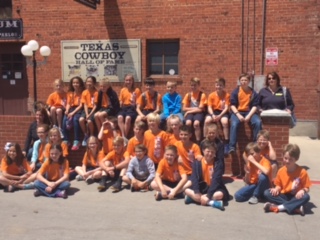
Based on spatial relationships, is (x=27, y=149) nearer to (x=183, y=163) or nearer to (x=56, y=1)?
(x=183, y=163)

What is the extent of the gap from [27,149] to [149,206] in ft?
10.4

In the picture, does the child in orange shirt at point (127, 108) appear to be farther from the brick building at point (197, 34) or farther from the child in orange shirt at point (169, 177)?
the brick building at point (197, 34)

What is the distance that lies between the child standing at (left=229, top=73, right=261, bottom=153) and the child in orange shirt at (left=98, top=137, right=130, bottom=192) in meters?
1.92

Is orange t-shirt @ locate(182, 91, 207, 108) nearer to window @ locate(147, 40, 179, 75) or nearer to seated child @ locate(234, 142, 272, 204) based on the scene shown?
seated child @ locate(234, 142, 272, 204)

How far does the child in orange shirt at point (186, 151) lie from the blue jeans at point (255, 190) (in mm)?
833

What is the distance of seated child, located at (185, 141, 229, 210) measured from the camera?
559 cm

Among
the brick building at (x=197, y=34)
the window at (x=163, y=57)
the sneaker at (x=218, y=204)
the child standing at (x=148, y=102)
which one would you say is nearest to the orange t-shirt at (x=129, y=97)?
the child standing at (x=148, y=102)

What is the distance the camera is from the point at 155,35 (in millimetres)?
12445

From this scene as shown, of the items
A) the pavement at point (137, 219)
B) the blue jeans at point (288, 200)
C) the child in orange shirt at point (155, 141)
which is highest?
the child in orange shirt at point (155, 141)

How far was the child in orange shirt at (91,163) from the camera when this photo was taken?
6.88m

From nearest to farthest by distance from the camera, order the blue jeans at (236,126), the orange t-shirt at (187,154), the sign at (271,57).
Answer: the orange t-shirt at (187,154)
the blue jeans at (236,126)
the sign at (271,57)

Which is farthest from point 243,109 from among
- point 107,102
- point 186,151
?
point 107,102

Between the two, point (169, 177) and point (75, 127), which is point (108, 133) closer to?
point (75, 127)

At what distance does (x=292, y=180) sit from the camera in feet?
17.8
